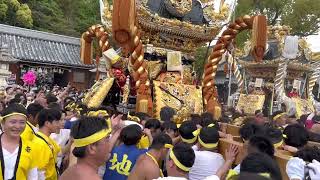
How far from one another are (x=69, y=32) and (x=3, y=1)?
5040mm

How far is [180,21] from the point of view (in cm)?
980

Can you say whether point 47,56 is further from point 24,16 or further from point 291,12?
point 291,12

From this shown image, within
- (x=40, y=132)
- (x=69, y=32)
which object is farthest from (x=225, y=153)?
(x=69, y=32)

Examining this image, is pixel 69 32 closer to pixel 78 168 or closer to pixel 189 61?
pixel 189 61

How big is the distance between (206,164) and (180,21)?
6.38 m

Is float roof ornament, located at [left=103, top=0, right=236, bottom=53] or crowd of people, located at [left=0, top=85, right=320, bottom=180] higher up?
float roof ornament, located at [left=103, top=0, right=236, bottom=53]

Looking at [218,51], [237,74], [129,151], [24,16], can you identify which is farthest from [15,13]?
[129,151]

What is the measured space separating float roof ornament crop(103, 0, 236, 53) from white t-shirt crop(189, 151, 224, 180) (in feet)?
19.0

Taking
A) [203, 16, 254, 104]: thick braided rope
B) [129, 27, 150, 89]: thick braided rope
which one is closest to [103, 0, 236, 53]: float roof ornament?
[203, 16, 254, 104]: thick braided rope

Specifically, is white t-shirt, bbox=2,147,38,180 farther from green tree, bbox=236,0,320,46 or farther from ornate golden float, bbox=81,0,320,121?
green tree, bbox=236,0,320,46

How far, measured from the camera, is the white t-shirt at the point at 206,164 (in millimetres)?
3807

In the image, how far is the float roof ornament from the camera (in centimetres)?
949

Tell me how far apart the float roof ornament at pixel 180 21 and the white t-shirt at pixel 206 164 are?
5799 mm

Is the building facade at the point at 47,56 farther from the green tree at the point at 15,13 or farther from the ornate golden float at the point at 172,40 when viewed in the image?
the ornate golden float at the point at 172,40
